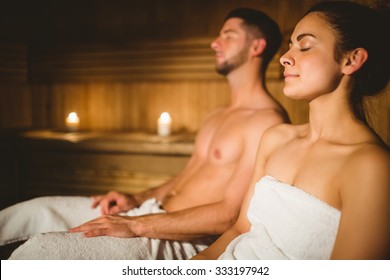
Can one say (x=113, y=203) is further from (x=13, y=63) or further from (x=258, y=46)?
(x=13, y=63)

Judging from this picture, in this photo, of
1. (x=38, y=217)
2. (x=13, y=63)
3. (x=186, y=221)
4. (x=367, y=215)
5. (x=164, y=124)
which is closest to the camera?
(x=367, y=215)

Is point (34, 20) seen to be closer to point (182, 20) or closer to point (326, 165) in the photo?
point (182, 20)

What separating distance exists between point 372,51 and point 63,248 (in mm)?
1385

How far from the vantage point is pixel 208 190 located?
208 cm

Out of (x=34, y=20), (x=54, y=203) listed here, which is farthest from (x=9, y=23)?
(x=54, y=203)

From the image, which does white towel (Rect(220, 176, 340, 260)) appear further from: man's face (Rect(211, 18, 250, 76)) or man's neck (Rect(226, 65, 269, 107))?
man's face (Rect(211, 18, 250, 76))

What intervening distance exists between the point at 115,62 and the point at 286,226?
10.0 ft

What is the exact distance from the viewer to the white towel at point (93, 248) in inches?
58.1

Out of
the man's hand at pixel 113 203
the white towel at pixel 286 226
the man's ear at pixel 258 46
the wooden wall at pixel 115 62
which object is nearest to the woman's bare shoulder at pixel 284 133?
the white towel at pixel 286 226

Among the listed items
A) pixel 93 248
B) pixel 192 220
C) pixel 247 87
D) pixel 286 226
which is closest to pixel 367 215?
pixel 286 226

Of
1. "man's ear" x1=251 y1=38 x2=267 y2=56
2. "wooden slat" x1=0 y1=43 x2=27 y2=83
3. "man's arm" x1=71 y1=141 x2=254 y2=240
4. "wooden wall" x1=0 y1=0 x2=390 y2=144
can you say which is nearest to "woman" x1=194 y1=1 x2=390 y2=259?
"man's arm" x1=71 y1=141 x2=254 y2=240

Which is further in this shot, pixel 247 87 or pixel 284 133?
pixel 247 87

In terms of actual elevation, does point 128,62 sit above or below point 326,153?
above

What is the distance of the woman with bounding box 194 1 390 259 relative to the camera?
3.81 feet
